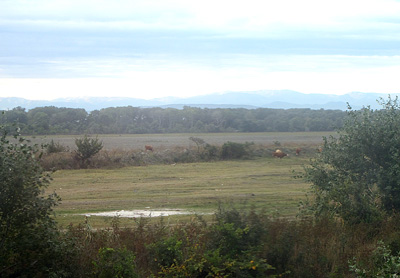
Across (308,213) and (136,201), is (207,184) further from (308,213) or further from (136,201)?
(308,213)

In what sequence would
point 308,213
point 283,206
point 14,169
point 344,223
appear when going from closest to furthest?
1. point 14,169
2. point 344,223
3. point 308,213
4. point 283,206

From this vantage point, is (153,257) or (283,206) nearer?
(153,257)

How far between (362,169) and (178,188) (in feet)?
35.5

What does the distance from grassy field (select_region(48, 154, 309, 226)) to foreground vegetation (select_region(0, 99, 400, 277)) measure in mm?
1444

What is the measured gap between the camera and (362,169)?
1423cm

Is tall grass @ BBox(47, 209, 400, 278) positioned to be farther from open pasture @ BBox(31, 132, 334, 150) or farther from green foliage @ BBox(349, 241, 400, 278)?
open pasture @ BBox(31, 132, 334, 150)

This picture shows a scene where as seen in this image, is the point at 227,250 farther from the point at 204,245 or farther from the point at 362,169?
the point at 362,169

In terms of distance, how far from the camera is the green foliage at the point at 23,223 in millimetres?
8344

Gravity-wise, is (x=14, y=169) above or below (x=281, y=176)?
above

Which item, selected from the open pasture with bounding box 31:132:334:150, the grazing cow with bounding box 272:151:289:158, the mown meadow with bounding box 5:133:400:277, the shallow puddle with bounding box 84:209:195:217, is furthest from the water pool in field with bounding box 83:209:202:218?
the open pasture with bounding box 31:132:334:150

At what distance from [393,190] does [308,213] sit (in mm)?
2529

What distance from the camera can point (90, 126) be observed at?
88.2 meters

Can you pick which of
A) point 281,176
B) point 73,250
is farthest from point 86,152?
point 73,250

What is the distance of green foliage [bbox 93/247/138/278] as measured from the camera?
8.47 meters
